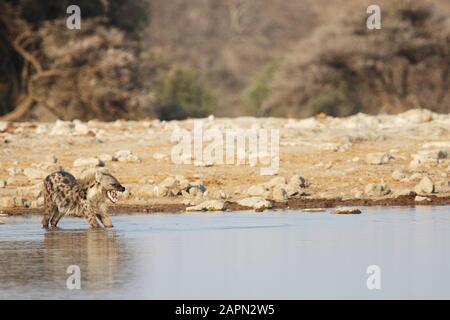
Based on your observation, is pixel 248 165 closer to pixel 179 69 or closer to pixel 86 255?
pixel 86 255

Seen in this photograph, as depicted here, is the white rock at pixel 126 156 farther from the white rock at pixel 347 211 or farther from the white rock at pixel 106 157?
the white rock at pixel 347 211

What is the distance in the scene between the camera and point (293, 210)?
17.5 meters

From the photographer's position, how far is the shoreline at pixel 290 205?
17.7m

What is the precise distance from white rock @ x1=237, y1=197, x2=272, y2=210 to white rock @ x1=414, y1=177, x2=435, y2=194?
2420 mm

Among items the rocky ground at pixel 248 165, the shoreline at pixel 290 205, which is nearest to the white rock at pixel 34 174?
the rocky ground at pixel 248 165

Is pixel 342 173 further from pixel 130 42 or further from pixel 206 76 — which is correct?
pixel 206 76

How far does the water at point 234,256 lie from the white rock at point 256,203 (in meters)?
0.59

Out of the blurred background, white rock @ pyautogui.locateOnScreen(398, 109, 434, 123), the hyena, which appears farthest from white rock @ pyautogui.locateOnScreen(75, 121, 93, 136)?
the blurred background

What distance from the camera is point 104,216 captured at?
15.7 metres

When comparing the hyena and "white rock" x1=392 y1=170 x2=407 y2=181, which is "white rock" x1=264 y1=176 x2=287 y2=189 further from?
the hyena

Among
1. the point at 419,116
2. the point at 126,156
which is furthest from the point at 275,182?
the point at 419,116

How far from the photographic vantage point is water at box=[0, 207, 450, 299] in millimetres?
11016

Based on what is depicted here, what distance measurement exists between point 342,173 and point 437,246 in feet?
22.1
